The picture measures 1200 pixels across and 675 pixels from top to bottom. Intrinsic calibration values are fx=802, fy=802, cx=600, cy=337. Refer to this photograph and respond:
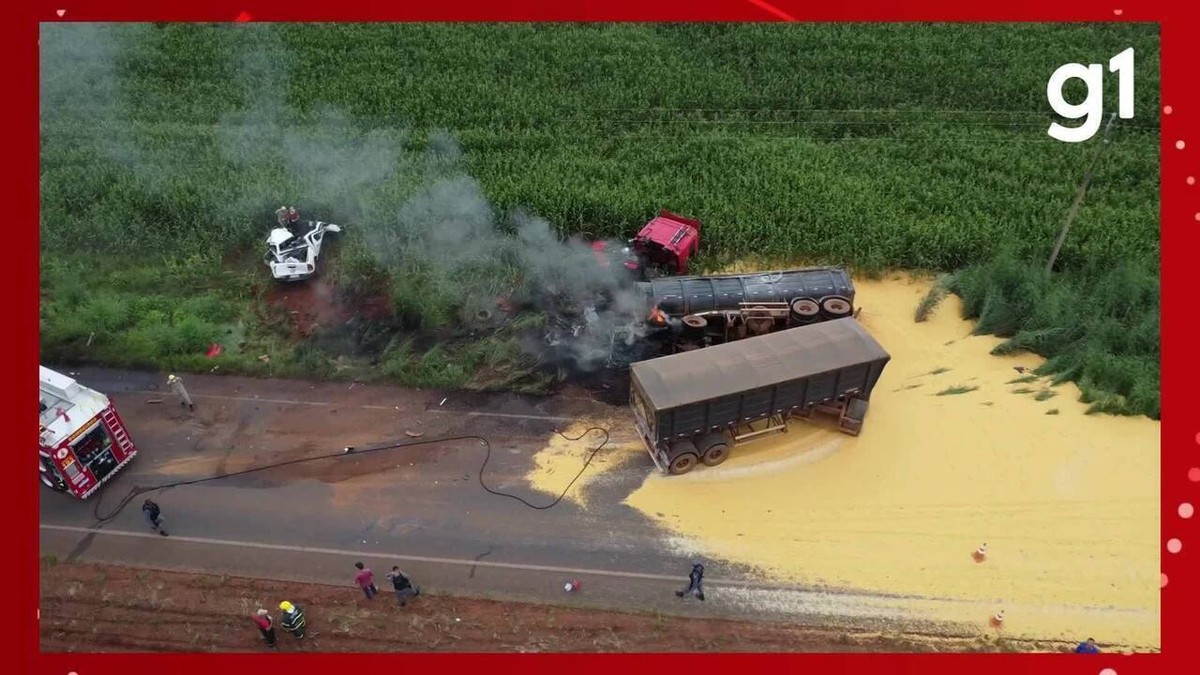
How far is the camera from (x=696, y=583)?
580 inches

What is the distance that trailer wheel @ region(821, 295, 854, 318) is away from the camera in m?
19.3

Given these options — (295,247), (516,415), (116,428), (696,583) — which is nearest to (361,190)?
(295,247)

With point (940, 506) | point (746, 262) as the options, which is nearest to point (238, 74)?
point (746, 262)

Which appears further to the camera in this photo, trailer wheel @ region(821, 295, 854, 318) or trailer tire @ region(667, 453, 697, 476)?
trailer wheel @ region(821, 295, 854, 318)

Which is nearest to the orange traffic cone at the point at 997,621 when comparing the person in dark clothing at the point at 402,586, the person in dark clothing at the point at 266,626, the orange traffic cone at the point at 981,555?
the orange traffic cone at the point at 981,555

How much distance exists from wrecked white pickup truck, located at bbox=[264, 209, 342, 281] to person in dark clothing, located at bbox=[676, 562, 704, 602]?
13.5m

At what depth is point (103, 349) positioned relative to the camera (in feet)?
67.1

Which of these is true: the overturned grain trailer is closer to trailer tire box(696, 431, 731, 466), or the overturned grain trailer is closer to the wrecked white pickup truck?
trailer tire box(696, 431, 731, 466)

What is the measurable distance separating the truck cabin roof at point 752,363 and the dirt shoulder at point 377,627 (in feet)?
14.0

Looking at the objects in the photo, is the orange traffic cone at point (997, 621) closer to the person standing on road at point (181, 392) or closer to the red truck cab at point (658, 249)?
the red truck cab at point (658, 249)

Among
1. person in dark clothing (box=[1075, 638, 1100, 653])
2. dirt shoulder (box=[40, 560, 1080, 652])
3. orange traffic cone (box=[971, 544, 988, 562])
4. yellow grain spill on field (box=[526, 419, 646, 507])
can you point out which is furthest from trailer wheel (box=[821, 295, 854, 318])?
person in dark clothing (box=[1075, 638, 1100, 653])

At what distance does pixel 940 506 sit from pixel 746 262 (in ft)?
30.5

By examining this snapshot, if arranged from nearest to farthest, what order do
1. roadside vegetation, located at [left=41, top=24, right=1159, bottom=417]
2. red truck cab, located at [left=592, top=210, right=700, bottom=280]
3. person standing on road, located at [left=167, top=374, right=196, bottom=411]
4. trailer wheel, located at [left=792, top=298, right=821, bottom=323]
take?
1. person standing on road, located at [left=167, top=374, right=196, bottom=411]
2. trailer wheel, located at [left=792, top=298, right=821, bottom=323]
3. roadside vegetation, located at [left=41, top=24, right=1159, bottom=417]
4. red truck cab, located at [left=592, top=210, right=700, bottom=280]

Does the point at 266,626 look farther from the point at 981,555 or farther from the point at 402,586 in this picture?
the point at 981,555
